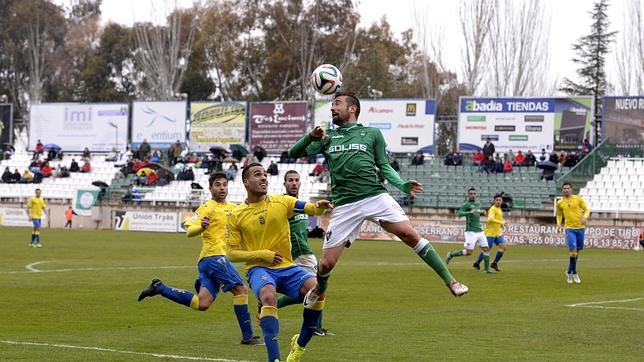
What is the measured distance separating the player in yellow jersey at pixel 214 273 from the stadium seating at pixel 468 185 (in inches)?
1412

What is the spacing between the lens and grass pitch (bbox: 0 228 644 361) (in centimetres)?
1237

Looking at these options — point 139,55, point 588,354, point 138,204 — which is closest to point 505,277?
point 588,354

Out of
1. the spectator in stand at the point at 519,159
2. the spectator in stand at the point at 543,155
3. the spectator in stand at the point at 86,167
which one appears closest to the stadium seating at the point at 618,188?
the spectator in stand at the point at 543,155

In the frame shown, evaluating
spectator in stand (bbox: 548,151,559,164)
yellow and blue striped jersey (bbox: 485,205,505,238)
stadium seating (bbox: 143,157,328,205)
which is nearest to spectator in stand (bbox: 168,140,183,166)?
stadium seating (bbox: 143,157,328,205)

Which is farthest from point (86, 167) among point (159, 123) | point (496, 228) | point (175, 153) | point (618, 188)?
point (496, 228)

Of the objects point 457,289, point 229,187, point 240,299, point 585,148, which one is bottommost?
point 229,187

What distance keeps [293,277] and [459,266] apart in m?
20.0

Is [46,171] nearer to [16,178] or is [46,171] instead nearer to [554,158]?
[16,178]

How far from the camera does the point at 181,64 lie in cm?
8388

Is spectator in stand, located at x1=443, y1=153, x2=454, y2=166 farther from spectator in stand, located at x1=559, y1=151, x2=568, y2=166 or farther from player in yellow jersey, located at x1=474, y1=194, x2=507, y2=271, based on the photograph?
player in yellow jersey, located at x1=474, y1=194, x2=507, y2=271

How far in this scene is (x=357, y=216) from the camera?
1113 centimetres

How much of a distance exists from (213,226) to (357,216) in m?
3.36

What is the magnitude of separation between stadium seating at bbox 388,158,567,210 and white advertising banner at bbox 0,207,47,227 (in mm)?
20848

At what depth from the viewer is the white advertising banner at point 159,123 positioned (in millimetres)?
66312
